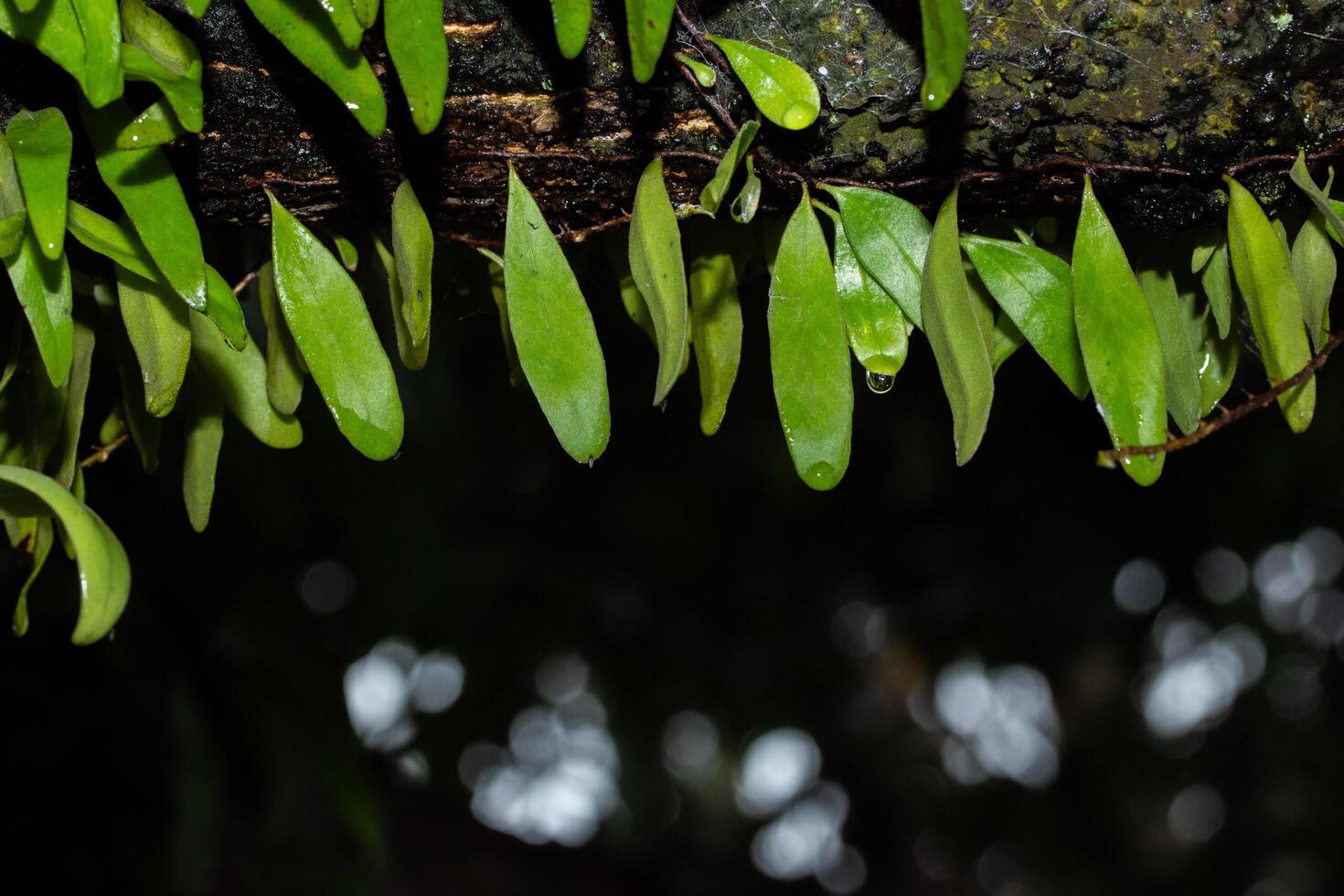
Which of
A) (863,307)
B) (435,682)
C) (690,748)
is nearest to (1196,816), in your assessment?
(690,748)

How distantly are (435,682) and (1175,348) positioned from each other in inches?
71.1

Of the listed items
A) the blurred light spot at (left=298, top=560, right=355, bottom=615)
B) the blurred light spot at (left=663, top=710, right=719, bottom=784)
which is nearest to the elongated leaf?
the blurred light spot at (left=298, top=560, right=355, bottom=615)

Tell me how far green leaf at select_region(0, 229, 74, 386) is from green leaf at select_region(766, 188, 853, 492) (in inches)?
11.7

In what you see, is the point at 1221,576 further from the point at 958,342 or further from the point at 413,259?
the point at 413,259

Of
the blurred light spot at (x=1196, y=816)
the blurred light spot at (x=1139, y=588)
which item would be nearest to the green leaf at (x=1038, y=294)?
the blurred light spot at (x=1139, y=588)

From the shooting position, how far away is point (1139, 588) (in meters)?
2.42

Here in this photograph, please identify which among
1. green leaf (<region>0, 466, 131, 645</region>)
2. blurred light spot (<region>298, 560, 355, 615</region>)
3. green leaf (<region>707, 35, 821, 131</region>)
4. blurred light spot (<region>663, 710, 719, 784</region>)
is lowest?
blurred light spot (<region>663, 710, 719, 784</region>)

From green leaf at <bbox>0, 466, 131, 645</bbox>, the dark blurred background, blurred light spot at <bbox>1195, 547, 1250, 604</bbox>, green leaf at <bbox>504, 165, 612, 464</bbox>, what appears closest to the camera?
green leaf at <bbox>0, 466, 131, 645</bbox>

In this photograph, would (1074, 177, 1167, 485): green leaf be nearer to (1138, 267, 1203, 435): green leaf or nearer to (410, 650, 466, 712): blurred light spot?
(1138, 267, 1203, 435): green leaf

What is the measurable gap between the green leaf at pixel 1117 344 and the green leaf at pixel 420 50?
0.29 metres

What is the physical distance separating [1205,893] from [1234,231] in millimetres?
3159

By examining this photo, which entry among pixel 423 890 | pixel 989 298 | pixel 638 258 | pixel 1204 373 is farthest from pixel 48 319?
pixel 423 890

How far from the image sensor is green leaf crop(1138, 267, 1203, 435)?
54 centimetres

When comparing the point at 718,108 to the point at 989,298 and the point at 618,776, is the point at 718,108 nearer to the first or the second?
the point at 989,298
